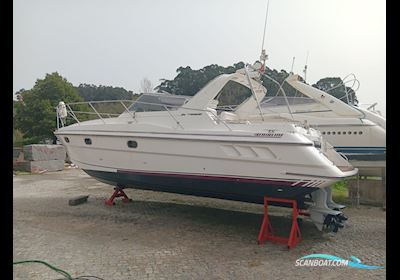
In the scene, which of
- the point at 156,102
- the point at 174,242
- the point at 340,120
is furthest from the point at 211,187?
Answer: the point at 340,120

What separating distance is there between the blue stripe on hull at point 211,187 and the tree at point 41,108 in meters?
18.3

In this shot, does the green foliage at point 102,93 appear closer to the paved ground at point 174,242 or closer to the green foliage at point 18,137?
the green foliage at point 18,137

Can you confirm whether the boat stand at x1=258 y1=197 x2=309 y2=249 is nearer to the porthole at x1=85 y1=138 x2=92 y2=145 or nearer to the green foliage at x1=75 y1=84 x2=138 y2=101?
the porthole at x1=85 y1=138 x2=92 y2=145

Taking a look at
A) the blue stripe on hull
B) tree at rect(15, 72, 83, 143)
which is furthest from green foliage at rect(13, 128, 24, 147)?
the blue stripe on hull

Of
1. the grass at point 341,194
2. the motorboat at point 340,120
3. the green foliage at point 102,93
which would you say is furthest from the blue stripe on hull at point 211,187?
the green foliage at point 102,93

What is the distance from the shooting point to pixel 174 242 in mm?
5059

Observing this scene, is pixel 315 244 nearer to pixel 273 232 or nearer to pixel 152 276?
pixel 273 232

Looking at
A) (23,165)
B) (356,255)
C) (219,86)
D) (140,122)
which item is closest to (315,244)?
(356,255)

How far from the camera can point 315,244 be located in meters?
5.11

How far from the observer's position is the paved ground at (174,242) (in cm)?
399

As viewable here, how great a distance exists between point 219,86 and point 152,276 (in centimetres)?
386

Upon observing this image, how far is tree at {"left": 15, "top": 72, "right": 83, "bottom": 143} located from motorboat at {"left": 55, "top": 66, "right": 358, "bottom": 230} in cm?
Answer: 1729

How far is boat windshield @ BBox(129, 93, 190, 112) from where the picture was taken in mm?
6797
